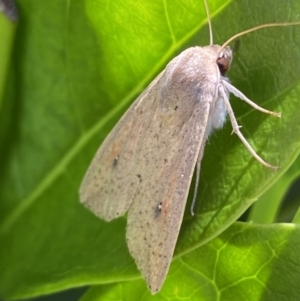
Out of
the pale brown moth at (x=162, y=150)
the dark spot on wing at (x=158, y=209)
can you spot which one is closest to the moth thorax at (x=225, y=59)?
the pale brown moth at (x=162, y=150)

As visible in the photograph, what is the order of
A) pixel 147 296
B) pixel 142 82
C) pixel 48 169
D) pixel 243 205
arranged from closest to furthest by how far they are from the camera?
1. pixel 243 205
2. pixel 147 296
3. pixel 142 82
4. pixel 48 169

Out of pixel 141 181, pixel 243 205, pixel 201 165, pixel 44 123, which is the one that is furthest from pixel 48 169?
pixel 243 205

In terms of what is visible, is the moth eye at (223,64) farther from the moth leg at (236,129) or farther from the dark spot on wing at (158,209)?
the dark spot on wing at (158,209)

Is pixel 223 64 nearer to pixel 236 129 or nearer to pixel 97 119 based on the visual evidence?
pixel 236 129

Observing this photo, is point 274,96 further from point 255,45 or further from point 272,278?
point 272,278

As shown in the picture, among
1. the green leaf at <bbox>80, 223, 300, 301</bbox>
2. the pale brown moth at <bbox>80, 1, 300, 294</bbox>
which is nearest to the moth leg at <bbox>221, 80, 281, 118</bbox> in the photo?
the pale brown moth at <bbox>80, 1, 300, 294</bbox>

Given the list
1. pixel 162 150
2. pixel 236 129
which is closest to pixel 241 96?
pixel 236 129
